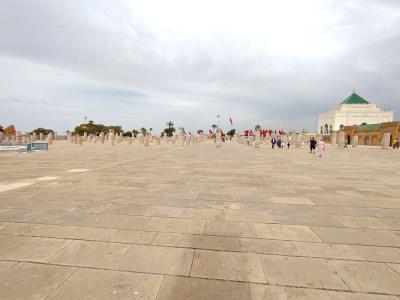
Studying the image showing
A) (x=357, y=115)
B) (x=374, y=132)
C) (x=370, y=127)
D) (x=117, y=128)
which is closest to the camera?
(x=374, y=132)

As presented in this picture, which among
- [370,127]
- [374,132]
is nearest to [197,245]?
[374,132]

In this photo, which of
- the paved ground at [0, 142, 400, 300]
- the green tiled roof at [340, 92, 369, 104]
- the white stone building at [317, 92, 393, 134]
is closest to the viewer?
the paved ground at [0, 142, 400, 300]

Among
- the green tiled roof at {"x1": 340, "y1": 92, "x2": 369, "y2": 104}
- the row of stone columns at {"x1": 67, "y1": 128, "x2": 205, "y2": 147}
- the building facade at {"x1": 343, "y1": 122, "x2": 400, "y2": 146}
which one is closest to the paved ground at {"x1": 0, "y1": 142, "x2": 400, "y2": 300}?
the row of stone columns at {"x1": 67, "y1": 128, "x2": 205, "y2": 147}

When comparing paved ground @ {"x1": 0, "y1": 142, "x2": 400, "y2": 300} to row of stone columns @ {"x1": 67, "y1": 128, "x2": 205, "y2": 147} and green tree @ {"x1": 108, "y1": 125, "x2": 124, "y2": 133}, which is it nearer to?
row of stone columns @ {"x1": 67, "y1": 128, "x2": 205, "y2": 147}

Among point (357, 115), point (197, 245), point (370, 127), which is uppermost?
point (357, 115)

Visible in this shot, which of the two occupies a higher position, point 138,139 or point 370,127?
point 370,127

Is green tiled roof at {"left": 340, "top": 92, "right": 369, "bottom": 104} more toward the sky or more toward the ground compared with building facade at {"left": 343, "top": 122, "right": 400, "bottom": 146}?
more toward the sky

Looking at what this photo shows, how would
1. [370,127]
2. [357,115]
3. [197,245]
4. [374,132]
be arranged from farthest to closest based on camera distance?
[357,115], [370,127], [374,132], [197,245]

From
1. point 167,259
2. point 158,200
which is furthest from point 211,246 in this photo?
point 158,200

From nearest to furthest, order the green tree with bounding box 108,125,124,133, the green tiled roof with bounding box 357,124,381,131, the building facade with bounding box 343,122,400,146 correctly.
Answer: the building facade with bounding box 343,122,400,146
the green tiled roof with bounding box 357,124,381,131
the green tree with bounding box 108,125,124,133

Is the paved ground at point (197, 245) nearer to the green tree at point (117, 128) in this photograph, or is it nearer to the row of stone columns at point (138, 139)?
the row of stone columns at point (138, 139)

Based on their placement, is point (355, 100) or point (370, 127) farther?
point (355, 100)

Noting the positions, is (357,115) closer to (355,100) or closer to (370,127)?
(355,100)

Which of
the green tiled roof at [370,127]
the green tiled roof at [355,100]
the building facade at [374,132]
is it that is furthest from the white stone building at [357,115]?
the green tiled roof at [370,127]
